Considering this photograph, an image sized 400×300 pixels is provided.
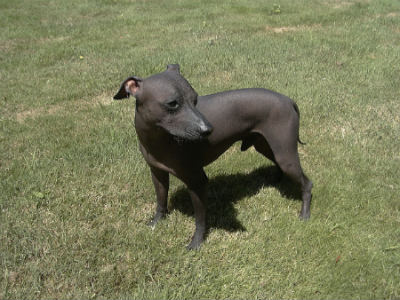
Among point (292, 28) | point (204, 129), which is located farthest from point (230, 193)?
point (292, 28)

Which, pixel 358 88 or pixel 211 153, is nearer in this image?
pixel 211 153

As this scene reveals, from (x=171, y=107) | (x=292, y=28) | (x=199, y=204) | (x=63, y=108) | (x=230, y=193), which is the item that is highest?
(x=171, y=107)

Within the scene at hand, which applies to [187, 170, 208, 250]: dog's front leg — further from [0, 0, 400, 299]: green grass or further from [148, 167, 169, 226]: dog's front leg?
[148, 167, 169, 226]: dog's front leg

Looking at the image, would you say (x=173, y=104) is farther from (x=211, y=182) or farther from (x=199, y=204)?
(x=211, y=182)

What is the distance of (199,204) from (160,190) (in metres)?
0.46

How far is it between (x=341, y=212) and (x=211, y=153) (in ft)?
5.06

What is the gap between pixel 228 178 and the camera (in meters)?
4.07

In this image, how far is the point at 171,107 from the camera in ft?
7.59

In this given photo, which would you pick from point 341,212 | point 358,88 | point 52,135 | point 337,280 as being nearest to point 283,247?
point 337,280

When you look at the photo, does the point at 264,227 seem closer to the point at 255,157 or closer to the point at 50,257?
the point at 255,157

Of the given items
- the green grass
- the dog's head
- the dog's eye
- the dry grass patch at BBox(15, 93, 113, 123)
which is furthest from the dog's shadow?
the dry grass patch at BBox(15, 93, 113, 123)

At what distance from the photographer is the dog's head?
2297 millimetres

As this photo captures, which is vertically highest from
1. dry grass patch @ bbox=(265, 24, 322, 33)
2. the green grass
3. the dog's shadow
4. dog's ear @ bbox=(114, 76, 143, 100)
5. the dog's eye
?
dog's ear @ bbox=(114, 76, 143, 100)

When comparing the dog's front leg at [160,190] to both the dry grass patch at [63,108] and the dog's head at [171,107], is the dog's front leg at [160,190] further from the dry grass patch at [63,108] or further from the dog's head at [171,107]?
the dry grass patch at [63,108]
